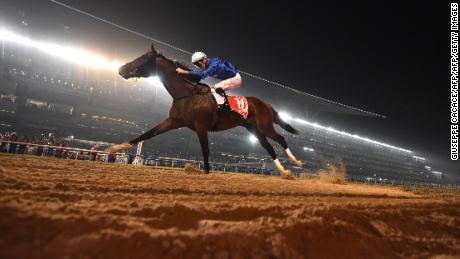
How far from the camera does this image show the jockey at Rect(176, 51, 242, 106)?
5.66 m

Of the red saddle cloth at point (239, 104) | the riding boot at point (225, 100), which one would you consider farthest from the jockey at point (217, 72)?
the red saddle cloth at point (239, 104)

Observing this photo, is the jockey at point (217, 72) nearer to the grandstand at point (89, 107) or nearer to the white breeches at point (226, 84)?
the white breeches at point (226, 84)

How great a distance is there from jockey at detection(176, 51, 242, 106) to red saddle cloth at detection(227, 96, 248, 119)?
0.51 ft

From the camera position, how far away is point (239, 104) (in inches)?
235

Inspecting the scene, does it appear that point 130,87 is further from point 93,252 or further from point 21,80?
point 93,252

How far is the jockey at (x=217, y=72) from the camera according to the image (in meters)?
5.66

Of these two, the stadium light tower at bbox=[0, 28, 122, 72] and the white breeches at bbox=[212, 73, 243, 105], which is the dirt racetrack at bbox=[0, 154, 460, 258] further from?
the stadium light tower at bbox=[0, 28, 122, 72]

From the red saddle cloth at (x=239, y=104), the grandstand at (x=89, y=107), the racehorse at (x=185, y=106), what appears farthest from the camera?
the grandstand at (x=89, y=107)

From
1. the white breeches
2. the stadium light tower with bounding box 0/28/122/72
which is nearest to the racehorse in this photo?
the white breeches

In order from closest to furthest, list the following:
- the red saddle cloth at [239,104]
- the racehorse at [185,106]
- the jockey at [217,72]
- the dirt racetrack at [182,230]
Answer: the dirt racetrack at [182,230] < the racehorse at [185,106] < the jockey at [217,72] < the red saddle cloth at [239,104]

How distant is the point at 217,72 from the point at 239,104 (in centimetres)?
85

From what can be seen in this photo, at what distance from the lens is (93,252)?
1.00 metres

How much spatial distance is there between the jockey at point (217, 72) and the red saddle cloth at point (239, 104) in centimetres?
16

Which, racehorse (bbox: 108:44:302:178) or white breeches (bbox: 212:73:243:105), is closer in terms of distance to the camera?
racehorse (bbox: 108:44:302:178)
